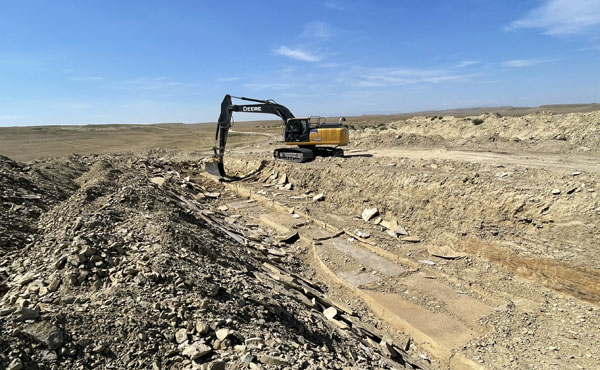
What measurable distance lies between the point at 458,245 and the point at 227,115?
11227 millimetres

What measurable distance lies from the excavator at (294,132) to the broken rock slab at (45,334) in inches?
474

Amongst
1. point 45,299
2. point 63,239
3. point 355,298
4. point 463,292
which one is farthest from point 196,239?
point 463,292

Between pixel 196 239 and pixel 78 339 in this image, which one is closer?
pixel 78 339

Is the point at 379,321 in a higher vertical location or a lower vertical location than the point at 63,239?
lower

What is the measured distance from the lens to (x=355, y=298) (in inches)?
282

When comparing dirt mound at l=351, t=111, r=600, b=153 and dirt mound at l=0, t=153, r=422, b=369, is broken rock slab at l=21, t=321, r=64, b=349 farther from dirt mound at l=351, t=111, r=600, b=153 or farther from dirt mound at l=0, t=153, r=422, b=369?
dirt mound at l=351, t=111, r=600, b=153

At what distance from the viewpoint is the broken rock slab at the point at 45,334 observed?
115 inches

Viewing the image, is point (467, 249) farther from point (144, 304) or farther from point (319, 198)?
point (144, 304)

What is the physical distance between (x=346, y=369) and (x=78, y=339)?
2.83 meters

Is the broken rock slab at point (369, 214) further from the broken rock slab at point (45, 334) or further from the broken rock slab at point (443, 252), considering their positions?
the broken rock slab at point (45, 334)

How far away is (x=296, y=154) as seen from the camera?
15461 mm

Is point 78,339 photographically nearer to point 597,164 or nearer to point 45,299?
point 45,299

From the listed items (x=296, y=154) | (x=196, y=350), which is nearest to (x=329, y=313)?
(x=196, y=350)

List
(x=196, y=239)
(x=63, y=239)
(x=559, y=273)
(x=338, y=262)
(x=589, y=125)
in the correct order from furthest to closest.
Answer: (x=589, y=125) → (x=338, y=262) → (x=559, y=273) → (x=196, y=239) → (x=63, y=239)
